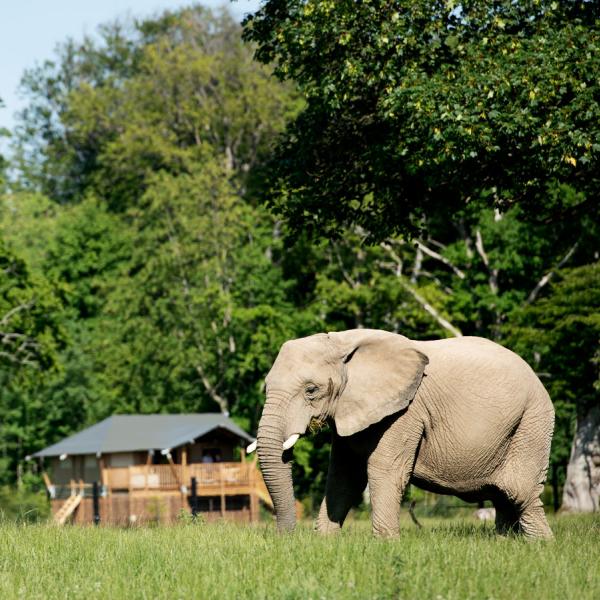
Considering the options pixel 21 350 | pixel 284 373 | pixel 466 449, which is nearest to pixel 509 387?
pixel 466 449

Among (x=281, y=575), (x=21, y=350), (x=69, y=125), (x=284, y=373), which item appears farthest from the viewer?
(x=69, y=125)

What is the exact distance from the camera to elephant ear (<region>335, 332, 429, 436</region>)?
39.6 ft

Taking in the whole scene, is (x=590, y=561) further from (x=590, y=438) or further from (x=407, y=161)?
(x=590, y=438)

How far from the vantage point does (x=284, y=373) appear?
11977 mm

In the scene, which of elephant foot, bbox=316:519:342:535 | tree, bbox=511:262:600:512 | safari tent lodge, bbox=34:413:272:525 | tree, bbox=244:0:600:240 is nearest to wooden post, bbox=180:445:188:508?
safari tent lodge, bbox=34:413:272:525

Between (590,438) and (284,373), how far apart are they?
23654 millimetres

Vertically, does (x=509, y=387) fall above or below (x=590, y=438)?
above

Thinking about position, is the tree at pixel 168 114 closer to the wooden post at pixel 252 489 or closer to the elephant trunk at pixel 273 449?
the wooden post at pixel 252 489

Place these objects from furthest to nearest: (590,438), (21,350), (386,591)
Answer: (21,350) < (590,438) < (386,591)

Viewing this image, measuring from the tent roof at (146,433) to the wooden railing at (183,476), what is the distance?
47.7 inches

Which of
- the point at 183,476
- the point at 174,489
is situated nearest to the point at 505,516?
the point at 183,476

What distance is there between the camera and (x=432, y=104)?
16.4m

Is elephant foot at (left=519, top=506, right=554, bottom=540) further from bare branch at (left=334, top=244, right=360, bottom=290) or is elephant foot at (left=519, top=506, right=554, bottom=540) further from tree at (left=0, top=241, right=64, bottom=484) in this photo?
bare branch at (left=334, top=244, right=360, bottom=290)

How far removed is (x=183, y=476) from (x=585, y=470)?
19.2m
